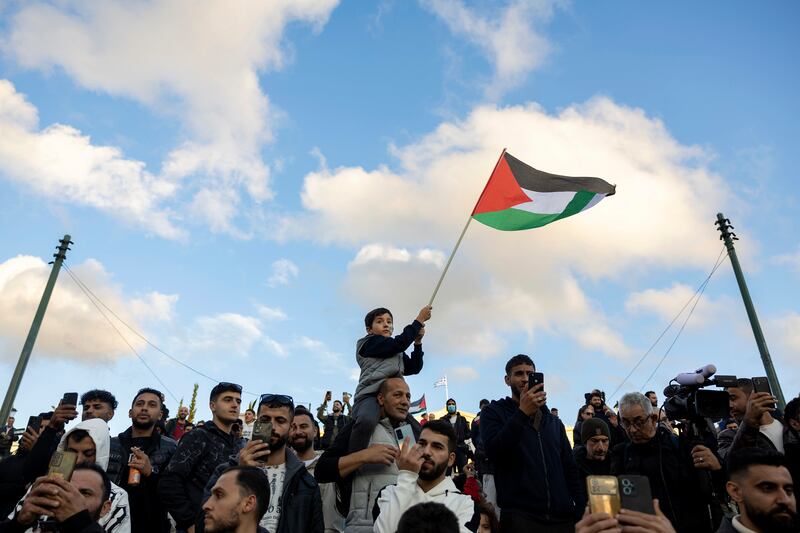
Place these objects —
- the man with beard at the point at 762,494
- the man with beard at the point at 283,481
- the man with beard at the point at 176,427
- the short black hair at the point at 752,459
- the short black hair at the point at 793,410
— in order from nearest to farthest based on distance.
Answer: the man with beard at the point at 762,494, the short black hair at the point at 752,459, the man with beard at the point at 283,481, the short black hair at the point at 793,410, the man with beard at the point at 176,427

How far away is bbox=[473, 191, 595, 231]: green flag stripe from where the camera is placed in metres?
9.44

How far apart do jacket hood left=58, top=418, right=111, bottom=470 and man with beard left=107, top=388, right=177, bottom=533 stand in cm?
33

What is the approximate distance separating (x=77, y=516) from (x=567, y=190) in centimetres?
824

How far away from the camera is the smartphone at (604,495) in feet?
7.54

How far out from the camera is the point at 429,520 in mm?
3082

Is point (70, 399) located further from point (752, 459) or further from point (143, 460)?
point (752, 459)

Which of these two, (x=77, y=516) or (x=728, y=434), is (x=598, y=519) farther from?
(x=728, y=434)

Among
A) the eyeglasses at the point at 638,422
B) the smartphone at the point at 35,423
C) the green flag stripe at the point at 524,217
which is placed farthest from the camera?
the green flag stripe at the point at 524,217

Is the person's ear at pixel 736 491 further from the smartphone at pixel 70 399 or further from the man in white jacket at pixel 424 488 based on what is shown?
the smartphone at pixel 70 399

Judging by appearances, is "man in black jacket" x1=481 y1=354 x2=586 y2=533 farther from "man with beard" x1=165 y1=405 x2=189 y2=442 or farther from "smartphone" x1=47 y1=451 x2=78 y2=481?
"man with beard" x1=165 y1=405 x2=189 y2=442

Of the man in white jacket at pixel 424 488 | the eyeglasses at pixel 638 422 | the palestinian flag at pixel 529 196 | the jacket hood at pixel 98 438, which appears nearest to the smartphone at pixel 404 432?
the man in white jacket at pixel 424 488

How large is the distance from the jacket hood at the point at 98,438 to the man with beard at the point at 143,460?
328 mm

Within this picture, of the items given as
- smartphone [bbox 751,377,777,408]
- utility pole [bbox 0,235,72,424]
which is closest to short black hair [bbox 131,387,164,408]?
smartphone [bbox 751,377,777,408]

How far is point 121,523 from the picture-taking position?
4977 millimetres
